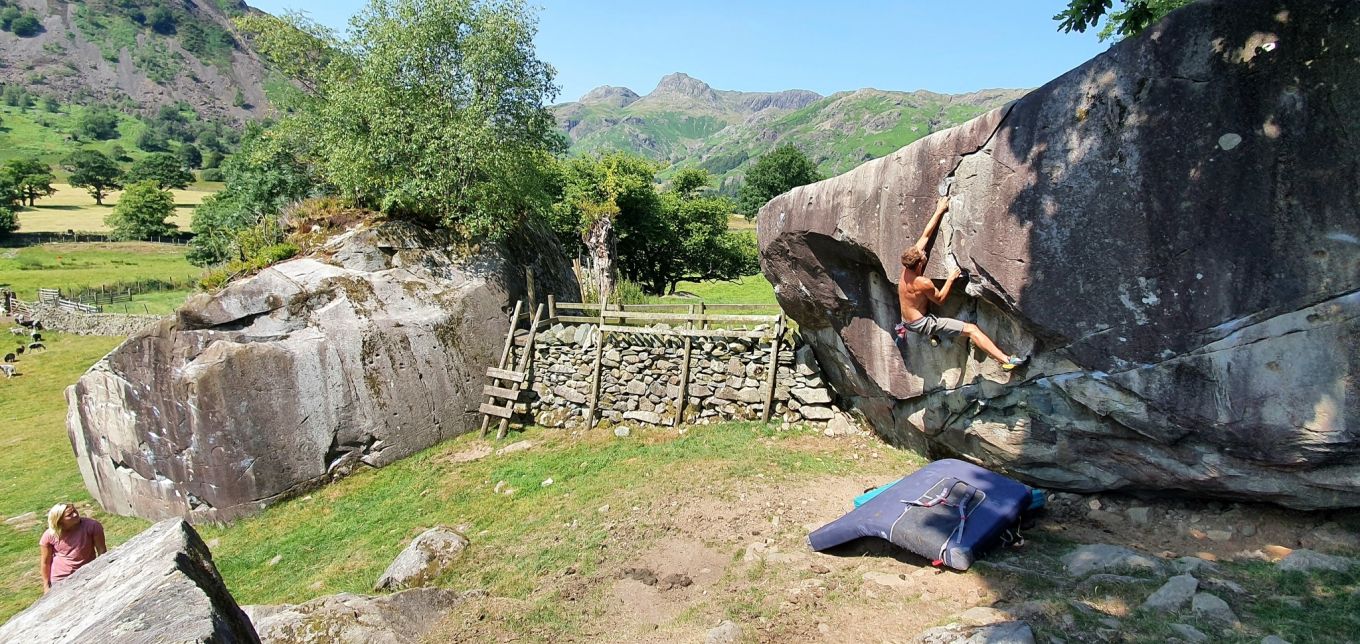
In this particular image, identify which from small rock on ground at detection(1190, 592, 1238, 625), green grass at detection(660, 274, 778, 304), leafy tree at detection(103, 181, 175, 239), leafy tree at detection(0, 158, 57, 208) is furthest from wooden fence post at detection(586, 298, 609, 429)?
leafy tree at detection(0, 158, 57, 208)

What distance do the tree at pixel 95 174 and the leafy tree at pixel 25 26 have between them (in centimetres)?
12851

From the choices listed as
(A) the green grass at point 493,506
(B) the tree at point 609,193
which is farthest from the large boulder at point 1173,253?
(B) the tree at point 609,193

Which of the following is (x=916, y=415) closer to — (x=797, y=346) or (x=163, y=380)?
(x=797, y=346)

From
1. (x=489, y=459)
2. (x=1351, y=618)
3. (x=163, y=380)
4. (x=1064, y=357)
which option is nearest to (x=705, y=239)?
(x=489, y=459)

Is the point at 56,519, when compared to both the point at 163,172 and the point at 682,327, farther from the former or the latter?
the point at 163,172

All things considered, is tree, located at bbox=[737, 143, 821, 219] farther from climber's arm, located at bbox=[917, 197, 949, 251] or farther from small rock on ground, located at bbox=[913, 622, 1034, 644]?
small rock on ground, located at bbox=[913, 622, 1034, 644]

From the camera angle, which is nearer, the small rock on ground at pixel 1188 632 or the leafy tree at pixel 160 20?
the small rock on ground at pixel 1188 632

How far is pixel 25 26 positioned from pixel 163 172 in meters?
137

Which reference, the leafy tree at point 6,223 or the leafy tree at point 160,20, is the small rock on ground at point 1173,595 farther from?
the leafy tree at point 160,20

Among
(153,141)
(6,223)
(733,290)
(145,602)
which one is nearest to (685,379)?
(145,602)

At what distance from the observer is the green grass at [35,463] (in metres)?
12.3

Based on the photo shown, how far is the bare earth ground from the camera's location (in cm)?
559

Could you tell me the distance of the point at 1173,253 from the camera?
640 centimetres

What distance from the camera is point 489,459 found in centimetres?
1363
